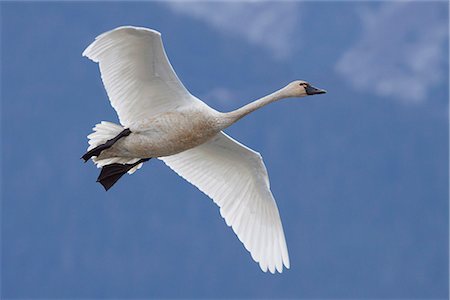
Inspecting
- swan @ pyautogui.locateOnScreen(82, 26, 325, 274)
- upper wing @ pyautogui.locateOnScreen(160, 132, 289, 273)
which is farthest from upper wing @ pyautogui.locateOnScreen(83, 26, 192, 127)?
upper wing @ pyautogui.locateOnScreen(160, 132, 289, 273)

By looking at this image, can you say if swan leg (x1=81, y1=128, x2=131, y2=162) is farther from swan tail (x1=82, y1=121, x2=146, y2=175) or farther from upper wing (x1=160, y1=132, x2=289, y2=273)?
upper wing (x1=160, y1=132, x2=289, y2=273)

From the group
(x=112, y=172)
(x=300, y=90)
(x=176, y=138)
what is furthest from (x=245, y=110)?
(x=112, y=172)

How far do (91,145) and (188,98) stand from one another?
1.09 meters

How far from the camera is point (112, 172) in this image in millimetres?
12453

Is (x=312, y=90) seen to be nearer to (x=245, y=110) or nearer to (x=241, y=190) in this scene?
(x=245, y=110)

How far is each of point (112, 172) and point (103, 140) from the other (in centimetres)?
47

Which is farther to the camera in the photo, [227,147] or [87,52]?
[227,147]

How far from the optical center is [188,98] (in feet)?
39.2

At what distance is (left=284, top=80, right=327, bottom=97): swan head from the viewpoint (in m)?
12.1

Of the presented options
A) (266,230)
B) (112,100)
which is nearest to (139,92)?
(112,100)

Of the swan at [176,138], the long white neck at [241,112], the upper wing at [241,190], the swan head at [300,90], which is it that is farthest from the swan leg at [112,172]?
the swan head at [300,90]

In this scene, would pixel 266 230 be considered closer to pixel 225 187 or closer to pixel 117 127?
pixel 225 187

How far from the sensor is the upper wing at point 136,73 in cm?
1164

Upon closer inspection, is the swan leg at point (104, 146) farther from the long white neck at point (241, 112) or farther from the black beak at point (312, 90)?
the black beak at point (312, 90)
